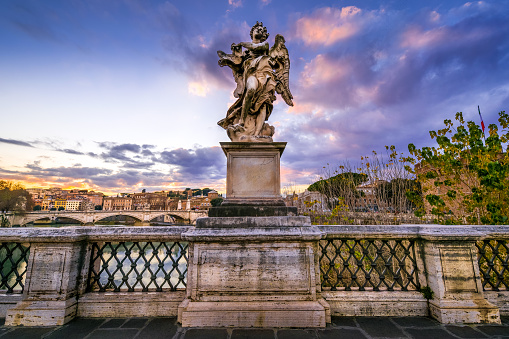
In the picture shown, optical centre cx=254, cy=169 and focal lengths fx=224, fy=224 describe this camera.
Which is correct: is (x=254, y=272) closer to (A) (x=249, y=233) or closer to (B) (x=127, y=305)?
(A) (x=249, y=233)

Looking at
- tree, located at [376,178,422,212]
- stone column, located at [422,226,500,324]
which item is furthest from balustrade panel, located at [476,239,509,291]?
tree, located at [376,178,422,212]

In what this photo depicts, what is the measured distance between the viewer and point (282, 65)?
142 inches

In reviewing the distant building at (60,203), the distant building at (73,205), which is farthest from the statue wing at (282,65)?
the distant building at (60,203)

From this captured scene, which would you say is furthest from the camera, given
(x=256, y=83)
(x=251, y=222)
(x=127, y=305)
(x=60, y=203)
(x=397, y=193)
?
(x=60, y=203)

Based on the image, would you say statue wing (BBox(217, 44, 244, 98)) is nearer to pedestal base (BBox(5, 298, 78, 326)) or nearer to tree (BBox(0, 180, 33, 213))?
pedestal base (BBox(5, 298, 78, 326))

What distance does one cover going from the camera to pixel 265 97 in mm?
3365

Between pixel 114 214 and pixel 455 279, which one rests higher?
pixel 114 214

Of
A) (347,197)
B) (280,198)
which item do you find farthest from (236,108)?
(347,197)

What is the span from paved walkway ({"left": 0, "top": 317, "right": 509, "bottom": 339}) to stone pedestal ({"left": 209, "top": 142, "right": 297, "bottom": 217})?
135 centimetres

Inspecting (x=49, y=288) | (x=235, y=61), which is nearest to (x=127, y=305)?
(x=49, y=288)

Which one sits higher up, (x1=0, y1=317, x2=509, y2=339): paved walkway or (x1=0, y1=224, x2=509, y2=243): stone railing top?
(x1=0, y1=224, x2=509, y2=243): stone railing top

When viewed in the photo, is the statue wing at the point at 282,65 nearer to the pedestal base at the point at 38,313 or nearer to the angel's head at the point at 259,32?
the angel's head at the point at 259,32

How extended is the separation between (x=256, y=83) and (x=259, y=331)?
3061 millimetres

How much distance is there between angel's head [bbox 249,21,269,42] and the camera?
11.9 feet
